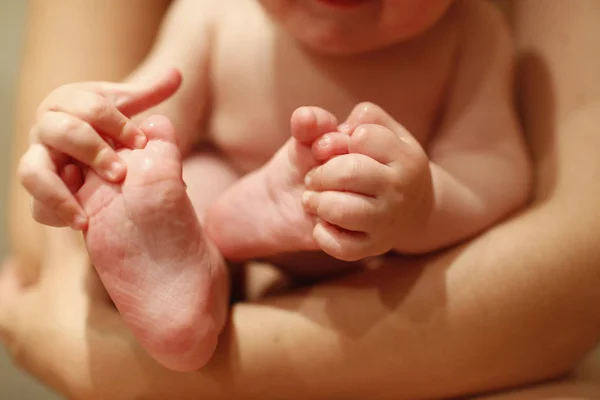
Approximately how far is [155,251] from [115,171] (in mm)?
61

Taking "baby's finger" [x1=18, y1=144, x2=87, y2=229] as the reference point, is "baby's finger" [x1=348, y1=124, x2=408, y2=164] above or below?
above

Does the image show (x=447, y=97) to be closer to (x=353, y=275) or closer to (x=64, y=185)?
(x=353, y=275)

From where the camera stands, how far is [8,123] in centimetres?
91

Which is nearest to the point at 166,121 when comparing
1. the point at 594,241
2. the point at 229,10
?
the point at 229,10

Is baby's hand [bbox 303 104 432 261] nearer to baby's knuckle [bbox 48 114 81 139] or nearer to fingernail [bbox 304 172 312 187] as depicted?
fingernail [bbox 304 172 312 187]

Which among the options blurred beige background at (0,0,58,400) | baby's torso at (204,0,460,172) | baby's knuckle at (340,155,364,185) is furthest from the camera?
blurred beige background at (0,0,58,400)

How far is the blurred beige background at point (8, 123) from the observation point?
34.5 inches

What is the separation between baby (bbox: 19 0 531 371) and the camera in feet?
1.33

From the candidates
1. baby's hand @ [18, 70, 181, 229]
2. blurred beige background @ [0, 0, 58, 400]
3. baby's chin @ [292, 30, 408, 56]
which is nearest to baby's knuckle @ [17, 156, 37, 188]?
baby's hand @ [18, 70, 181, 229]

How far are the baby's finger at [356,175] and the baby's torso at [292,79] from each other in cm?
16

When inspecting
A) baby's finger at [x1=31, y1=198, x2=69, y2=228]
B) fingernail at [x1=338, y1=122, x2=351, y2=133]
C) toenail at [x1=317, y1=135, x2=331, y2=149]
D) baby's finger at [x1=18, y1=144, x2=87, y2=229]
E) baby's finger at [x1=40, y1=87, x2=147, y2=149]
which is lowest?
baby's finger at [x1=31, y1=198, x2=69, y2=228]

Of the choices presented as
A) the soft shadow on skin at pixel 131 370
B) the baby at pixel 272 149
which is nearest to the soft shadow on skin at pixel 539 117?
the baby at pixel 272 149

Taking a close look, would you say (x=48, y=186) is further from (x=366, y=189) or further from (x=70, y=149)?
(x=366, y=189)

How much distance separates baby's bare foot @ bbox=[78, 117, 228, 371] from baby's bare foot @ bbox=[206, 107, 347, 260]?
0.06 metres
